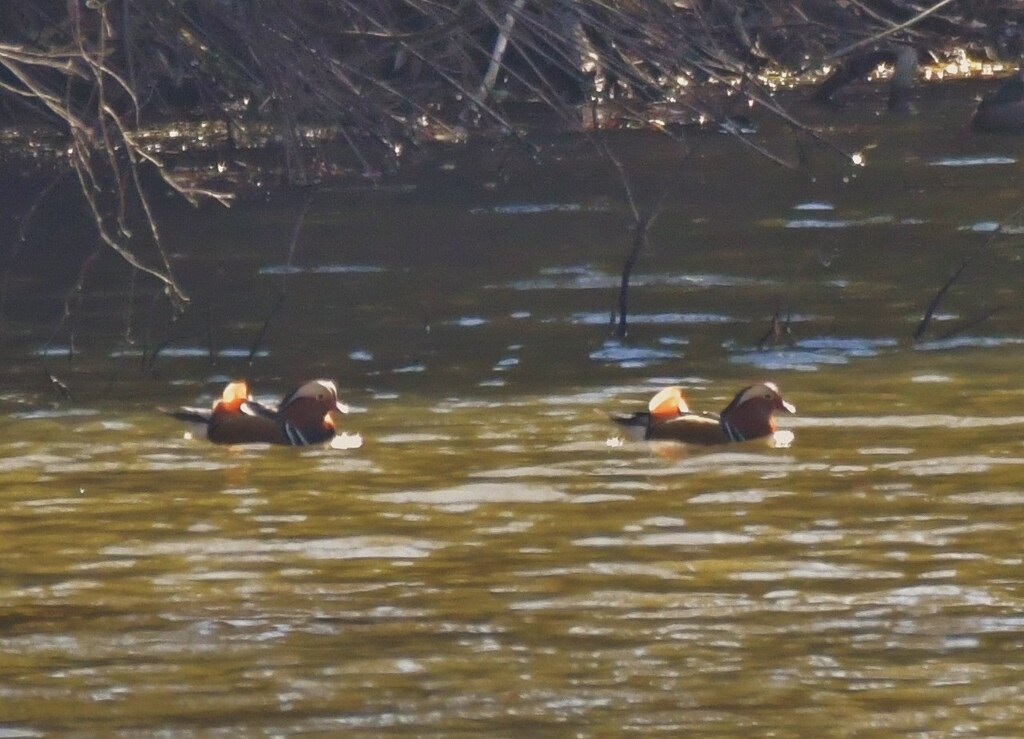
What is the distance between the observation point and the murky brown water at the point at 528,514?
6941 mm

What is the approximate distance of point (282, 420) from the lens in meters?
10.8

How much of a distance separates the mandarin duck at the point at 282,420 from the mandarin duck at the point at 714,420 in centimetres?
113

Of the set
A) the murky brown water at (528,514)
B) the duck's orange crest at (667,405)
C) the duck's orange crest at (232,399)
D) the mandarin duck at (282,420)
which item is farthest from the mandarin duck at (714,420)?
the duck's orange crest at (232,399)

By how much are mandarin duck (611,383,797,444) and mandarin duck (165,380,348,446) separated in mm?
1131

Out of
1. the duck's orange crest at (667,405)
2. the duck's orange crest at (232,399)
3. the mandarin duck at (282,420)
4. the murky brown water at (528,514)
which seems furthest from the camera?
the duck's orange crest at (232,399)

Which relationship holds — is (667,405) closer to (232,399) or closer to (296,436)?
(296,436)

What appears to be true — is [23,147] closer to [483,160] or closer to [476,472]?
[483,160]

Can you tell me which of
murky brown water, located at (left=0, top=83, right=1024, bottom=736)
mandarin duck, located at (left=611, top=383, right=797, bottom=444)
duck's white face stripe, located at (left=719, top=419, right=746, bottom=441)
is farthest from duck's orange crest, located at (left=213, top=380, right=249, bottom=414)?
duck's white face stripe, located at (left=719, top=419, right=746, bottom=441)

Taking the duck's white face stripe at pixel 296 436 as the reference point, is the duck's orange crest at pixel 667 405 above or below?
above

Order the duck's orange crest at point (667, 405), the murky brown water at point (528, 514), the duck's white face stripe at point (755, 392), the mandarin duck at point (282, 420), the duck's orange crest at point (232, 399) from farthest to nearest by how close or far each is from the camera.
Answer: the duck's orange crest at point (232, 399)
the mandarin duck at point (282, 420)
the duck's orange crest at point (667, 405)
the duck's white face stripe at point (755, 392)
the murky brown water at point (528, 514)

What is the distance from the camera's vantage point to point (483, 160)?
24125 mm

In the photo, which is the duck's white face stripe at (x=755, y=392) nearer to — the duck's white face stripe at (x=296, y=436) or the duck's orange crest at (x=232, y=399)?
the duck's white face stripe at (x=296, y=436)

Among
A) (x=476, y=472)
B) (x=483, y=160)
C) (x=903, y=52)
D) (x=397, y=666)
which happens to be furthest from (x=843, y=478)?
(x=903, y=52)

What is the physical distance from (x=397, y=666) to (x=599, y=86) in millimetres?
20687
